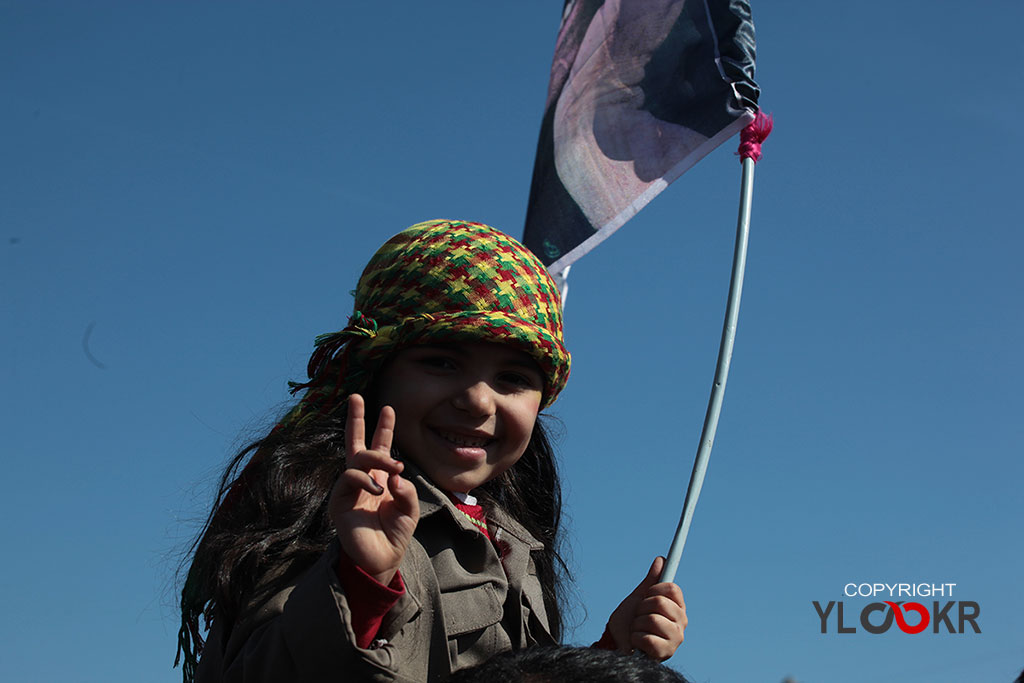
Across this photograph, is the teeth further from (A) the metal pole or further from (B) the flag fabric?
(B) the flag fabric

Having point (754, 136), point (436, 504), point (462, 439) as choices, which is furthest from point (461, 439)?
point (754, 136)

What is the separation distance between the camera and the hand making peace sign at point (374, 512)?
7.70 ft

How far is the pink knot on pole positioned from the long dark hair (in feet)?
6.64

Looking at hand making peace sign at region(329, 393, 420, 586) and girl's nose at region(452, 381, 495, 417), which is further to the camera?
girl's nose at region(452, 381, 495, 417)

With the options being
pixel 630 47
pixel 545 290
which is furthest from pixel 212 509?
pixel 630 47

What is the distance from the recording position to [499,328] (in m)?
3.12

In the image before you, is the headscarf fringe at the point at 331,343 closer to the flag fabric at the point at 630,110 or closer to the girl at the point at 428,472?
the girl at the point at 428,472

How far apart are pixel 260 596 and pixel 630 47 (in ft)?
12.5

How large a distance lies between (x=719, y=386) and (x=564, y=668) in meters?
2.34

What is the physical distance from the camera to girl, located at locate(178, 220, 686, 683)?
107 inches

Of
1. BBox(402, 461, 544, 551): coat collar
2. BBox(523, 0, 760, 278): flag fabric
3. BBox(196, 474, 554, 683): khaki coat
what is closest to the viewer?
BBox(196, 474, 554, 683): khaki coat

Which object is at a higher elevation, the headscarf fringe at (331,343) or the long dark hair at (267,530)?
the headscarf fringe at (331,343)

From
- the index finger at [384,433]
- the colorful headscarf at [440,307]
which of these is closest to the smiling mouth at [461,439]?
the colorful headscarf at [440,307]

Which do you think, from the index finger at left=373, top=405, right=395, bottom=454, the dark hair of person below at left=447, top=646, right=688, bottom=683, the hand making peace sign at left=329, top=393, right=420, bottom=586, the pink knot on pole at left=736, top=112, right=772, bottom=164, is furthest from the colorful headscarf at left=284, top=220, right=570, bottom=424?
the pink knot on pole at left=736, top=112, right=772, bottom=164
